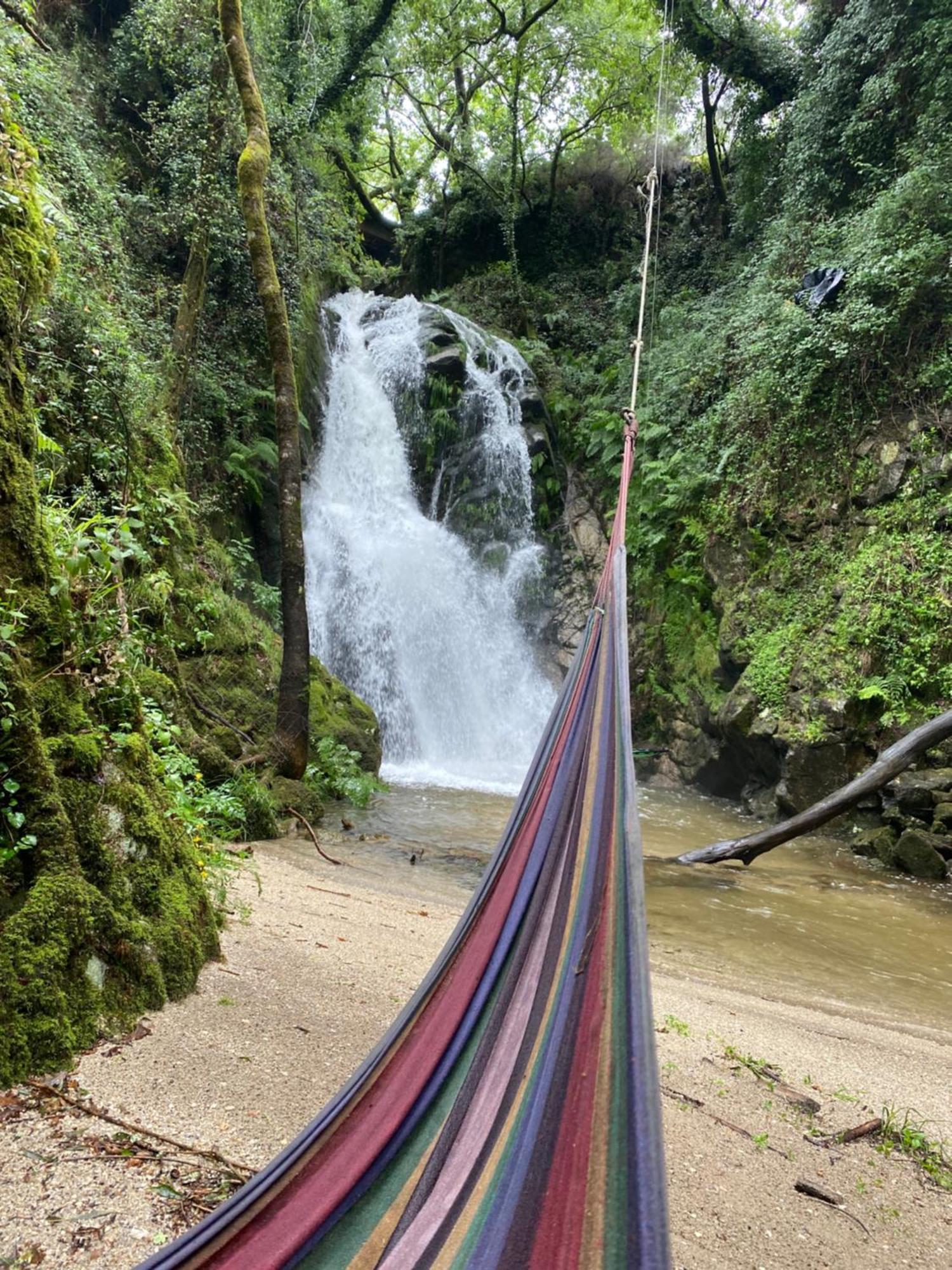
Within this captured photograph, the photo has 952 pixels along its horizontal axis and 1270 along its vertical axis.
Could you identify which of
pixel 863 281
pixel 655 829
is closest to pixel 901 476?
pixel 863 281

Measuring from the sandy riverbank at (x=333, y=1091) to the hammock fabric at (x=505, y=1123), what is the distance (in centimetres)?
27

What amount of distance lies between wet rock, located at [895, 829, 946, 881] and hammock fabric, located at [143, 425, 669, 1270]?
4133 millimetres

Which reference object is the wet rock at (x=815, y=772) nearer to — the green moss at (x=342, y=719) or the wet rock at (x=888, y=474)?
the wet rock at (x=888, y=474)

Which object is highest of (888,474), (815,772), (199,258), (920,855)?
(199,258)

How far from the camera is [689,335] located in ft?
29.3

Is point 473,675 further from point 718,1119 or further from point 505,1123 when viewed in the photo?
point 505,1123

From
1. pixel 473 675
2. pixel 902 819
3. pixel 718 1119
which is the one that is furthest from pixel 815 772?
pixel 718 1119

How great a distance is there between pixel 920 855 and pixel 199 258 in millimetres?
6976

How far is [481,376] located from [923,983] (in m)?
9.15

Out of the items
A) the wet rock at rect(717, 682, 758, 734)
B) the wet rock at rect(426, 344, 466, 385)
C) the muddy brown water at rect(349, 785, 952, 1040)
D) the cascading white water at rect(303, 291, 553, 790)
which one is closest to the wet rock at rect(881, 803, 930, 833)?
the muddy brown water at rect(349, 785, 952, 1040)

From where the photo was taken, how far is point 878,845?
15.5 ft

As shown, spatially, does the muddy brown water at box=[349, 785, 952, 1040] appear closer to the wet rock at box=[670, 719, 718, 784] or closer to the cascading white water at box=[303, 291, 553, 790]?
the wet rock at box=[670, 719, 718, 784]

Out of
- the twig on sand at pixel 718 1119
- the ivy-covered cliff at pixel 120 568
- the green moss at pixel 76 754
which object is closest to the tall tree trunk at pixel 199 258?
the ivy-covered cliff at pixel 120 568

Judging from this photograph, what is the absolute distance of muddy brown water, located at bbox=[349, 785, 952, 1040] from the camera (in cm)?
271
